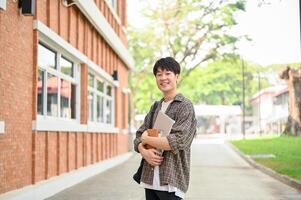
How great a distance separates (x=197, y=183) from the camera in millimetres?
12453

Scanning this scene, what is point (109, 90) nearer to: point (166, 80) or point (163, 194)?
point (166, 80)

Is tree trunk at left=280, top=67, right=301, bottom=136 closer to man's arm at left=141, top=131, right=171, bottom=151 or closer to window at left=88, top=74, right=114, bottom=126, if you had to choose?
window at left=88, top=74, right=114, bottom=126

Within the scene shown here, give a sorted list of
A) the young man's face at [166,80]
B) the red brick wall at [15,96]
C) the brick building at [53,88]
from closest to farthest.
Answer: the young man's face at [166,80] < the red brick wall at [15,96] < the brick building at [53,88]

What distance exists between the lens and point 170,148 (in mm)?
3621

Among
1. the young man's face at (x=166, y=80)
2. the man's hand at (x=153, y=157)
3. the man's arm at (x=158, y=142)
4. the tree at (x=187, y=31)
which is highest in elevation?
the tree at (x=187, y=31)

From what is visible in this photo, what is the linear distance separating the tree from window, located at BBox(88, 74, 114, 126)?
39.9 feet

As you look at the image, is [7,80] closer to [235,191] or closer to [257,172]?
[235,191]

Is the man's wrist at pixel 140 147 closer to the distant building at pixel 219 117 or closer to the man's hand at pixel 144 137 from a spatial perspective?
the man's hand at pixel 144 137

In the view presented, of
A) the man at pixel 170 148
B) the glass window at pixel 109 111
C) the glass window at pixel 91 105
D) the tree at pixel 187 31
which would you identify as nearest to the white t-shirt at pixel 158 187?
the man at pixel 170 148

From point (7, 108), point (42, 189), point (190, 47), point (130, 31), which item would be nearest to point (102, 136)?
point (42, 189)

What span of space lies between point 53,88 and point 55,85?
0.78 ft

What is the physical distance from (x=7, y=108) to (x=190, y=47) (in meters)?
25.6

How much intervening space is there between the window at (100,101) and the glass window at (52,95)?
13.6ft

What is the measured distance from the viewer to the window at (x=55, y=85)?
10.9m
